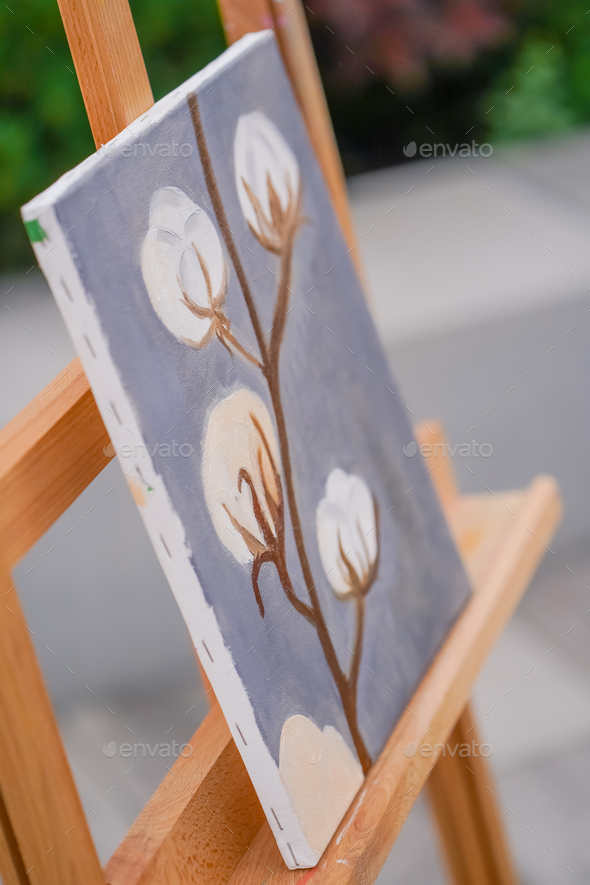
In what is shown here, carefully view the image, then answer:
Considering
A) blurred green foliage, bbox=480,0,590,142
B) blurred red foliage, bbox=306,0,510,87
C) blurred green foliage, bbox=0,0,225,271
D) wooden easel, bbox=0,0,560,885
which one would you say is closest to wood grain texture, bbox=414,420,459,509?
wooden easel, bbox=0,0,560,885

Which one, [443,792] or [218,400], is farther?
[443,792]

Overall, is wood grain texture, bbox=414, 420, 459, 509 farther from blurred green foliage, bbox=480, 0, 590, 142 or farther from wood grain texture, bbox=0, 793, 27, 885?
blurred green foliage, bbox=480, 0, 590, 142

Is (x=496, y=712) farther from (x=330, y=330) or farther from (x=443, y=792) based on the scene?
(x=330, y=330)

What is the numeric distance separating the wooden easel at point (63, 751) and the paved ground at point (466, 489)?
573 mm

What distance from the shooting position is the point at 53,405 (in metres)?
0.39

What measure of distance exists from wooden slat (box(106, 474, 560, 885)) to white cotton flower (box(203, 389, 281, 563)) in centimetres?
12

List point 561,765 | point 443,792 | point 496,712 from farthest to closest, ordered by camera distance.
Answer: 1. point 496,712
2. point 561,765
3. point 443,792

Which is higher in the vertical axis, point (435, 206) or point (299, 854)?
point (435, 206)

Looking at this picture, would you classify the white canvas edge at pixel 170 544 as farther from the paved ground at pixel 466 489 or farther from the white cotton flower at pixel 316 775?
the paved ground at pixel 466 489

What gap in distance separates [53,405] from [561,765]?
3.61 ft

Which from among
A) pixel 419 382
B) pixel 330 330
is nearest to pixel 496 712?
pixel 419 382

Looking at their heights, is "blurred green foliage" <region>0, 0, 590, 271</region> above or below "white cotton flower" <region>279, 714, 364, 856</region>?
above

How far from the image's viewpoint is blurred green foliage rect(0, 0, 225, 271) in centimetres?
195

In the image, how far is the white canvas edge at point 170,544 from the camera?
1.17ft
